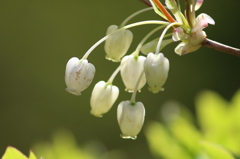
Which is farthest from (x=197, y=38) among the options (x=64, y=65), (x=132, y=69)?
(x=64, y=65)

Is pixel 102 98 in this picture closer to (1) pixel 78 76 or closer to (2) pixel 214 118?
(1) pixel 78 76

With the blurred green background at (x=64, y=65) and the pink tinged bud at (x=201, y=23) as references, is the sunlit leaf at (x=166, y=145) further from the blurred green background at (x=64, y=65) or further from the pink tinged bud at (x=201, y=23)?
the blurred green background at (x=64, y=65)

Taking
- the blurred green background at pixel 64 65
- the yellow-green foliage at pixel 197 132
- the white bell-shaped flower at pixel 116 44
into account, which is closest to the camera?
the white bell-shaped flower at pixel 116 44

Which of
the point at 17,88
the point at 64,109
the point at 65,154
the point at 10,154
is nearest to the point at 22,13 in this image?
the point at 17,88

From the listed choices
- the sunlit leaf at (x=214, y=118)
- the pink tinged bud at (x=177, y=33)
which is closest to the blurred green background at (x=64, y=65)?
the sunlit leaf at (x=214, y=118)

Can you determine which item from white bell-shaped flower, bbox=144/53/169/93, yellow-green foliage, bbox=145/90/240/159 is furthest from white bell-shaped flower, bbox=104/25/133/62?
yellow-green foliage, bbox=145/90/240/159

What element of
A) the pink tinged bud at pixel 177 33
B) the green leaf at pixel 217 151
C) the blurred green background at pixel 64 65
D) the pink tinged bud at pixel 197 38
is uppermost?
the pink tinged bud at pixel 177 33
